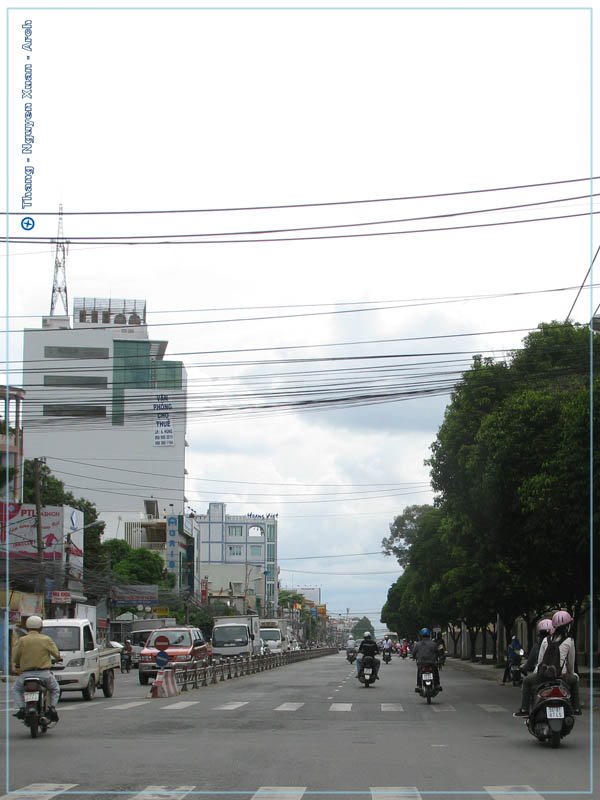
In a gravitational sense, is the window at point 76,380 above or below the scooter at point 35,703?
above

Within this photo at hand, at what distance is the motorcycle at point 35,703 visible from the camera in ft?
53.6

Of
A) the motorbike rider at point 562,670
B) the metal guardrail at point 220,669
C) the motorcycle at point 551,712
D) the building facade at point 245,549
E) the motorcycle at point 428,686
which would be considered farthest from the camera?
the building facade at point 245,549

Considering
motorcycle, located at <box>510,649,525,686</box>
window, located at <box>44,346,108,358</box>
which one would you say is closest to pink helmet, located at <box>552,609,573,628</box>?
motorcycle, located at <box>510,649,525,686</box>

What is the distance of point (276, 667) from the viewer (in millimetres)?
56375

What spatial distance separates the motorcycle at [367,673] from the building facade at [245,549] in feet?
383

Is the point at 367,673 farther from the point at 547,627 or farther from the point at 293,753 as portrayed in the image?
the point at 293,753

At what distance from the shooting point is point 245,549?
171m

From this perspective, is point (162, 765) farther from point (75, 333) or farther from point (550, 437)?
point (75, 333)

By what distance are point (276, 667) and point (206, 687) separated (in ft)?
75.7

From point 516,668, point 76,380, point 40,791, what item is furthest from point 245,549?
point 40,791

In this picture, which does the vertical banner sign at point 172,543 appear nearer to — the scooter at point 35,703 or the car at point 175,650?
the car at point 175,650

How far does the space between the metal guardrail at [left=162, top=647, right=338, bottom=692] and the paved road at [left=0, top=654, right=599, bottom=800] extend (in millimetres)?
5875

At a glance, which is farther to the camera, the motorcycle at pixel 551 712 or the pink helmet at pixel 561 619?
the motorcycle at pixel 551 712

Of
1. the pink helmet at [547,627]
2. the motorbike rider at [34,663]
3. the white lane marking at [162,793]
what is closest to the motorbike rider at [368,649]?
the motorbike rider at [34,663]
